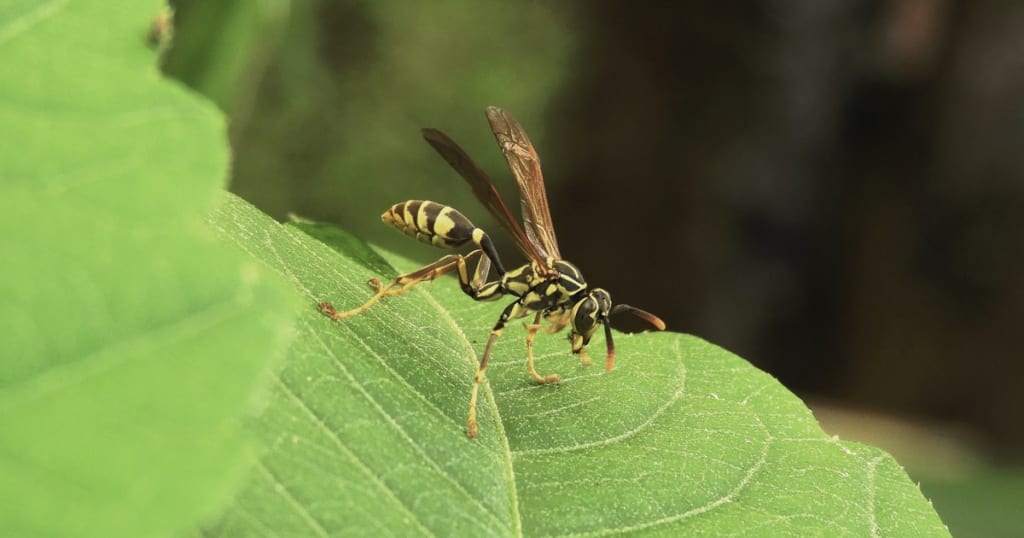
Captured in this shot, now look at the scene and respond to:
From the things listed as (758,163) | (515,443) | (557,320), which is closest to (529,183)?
(557,320)

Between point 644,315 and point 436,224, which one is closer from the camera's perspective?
point 644,315

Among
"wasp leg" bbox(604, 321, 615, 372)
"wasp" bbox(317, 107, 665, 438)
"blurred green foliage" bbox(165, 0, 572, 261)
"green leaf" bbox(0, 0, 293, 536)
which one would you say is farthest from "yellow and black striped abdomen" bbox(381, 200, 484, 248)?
"blurred green foliage" bbox(165, 0, 572, 261)

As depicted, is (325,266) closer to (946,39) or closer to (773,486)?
(773,486)

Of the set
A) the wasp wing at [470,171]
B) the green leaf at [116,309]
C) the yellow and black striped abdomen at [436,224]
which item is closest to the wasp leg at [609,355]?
the wasp wing at [470,171]

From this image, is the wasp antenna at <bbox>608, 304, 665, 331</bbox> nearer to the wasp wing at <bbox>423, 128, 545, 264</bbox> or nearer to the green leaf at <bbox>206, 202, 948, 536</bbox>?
the green leaf at <bbox>206, 202, 948, 536</bbox>

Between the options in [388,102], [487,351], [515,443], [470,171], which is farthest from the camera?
[388,102]

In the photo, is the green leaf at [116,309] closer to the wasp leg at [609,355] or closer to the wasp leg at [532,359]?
the wasp leg at [532,359]

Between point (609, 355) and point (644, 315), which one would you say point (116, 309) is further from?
point (644, 315)
